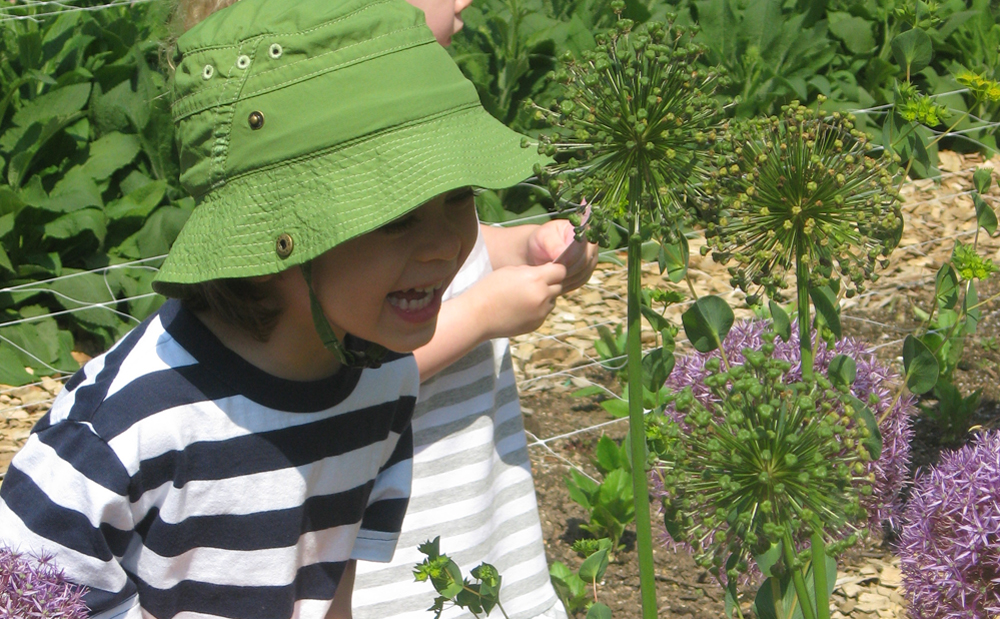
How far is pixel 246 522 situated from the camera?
1.34 meters

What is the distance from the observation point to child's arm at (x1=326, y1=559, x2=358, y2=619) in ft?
5.15

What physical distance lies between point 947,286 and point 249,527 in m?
0.88

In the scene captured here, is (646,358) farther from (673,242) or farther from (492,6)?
(492,6)

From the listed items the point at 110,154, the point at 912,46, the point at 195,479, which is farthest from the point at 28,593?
the point at 110,154

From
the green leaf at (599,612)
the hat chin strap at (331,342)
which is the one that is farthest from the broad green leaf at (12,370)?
the green leaf at (599,612)

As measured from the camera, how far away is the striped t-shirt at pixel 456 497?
1.80m

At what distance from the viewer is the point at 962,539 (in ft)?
4.03

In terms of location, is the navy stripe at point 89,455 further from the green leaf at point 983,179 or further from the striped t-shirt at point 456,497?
the green leaf at point 983,179

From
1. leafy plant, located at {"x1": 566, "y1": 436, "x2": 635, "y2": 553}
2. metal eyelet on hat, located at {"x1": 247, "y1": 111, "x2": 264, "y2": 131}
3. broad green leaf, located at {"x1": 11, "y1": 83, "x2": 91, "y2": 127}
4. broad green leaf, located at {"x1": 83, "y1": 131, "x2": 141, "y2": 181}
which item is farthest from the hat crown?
broad green leaf, located at {"x1": 11, "y1": 83, "x2": 91, "y2": 127}

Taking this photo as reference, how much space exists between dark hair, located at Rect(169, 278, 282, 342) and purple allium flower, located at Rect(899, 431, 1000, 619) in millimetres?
826

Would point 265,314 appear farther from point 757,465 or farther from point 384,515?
point 757,465

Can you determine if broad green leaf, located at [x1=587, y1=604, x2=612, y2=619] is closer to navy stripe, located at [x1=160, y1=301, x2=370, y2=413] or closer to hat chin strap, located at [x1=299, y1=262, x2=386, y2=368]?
hat chin strap, located at [x1=299, y1=262, x2=386, y2=368]

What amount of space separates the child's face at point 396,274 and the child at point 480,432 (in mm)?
391

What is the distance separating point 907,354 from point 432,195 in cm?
51
